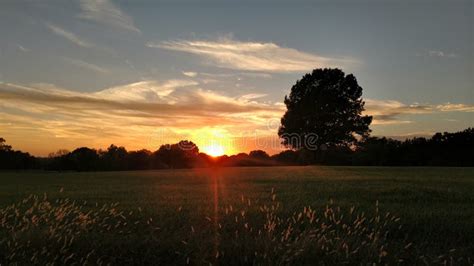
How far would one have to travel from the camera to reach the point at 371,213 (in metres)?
11.3

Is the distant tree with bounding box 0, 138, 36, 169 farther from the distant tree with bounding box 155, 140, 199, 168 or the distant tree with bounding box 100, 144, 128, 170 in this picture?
the distant tree with bounding box 155, 140, 199, 168

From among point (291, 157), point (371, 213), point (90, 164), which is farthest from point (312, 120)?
point (371, 213)

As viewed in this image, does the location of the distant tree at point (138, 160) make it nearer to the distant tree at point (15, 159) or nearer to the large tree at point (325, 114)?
the distant tree at point (15, 159)

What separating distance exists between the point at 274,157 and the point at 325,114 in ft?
61.0

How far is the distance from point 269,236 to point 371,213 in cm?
419

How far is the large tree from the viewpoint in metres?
59.3

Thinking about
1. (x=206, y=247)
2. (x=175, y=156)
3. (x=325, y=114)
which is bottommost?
(x=206, y=247)

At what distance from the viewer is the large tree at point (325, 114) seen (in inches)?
2334

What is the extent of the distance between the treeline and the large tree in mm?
3254

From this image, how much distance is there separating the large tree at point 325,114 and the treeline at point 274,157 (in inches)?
128

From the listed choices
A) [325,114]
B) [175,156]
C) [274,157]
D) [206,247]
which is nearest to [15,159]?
[175,156]

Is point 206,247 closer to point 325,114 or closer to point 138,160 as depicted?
point 325,114

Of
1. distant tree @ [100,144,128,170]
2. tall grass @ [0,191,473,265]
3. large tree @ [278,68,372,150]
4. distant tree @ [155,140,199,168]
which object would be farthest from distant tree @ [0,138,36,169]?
tall grass @ [0,191,473,265]

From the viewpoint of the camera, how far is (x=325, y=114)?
196ft
